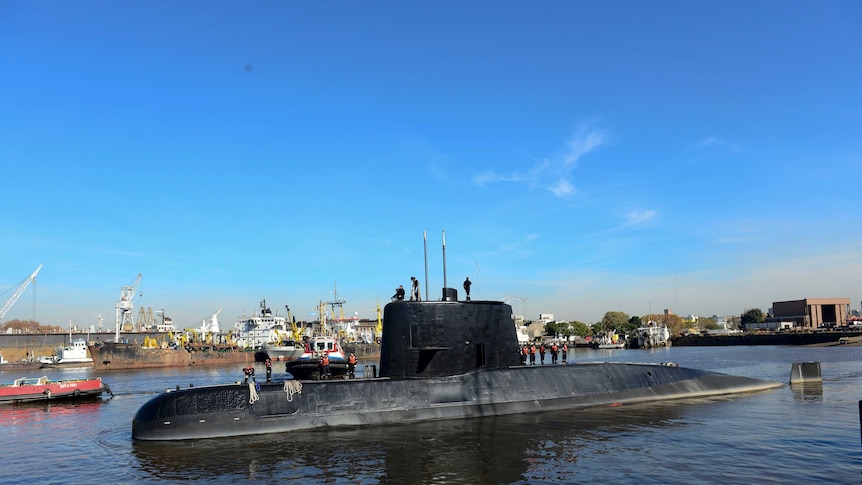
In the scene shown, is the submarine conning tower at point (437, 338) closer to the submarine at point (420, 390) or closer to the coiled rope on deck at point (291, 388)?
the submarine at point (420, 390)

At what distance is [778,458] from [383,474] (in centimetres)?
889

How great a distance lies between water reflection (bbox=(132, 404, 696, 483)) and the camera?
13.0m

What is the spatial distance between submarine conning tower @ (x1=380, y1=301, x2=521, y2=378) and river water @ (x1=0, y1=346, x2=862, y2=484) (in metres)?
1.93

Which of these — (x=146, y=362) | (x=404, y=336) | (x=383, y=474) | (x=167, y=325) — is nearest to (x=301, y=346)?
(x=146, y=362)

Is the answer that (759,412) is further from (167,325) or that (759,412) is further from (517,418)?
(167,325)

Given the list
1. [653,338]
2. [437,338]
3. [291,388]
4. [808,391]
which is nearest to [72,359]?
[291,388]

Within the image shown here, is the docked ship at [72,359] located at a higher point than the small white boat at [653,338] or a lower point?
higher

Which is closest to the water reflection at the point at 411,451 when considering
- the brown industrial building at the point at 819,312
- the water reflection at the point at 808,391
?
the water reflection at the point at 808,391

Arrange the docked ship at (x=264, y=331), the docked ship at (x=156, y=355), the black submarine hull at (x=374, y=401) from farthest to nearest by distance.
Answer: the docked ship at (x=264, y=331), the docked ship at (x=156, y=355), the black submarine hull at (x=374, y=401)

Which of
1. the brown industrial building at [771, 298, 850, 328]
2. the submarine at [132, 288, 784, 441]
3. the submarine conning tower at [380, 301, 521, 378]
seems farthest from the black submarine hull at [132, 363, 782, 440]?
the brown industrial building at [771, 298, 850, 328]

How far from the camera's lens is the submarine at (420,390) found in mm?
17156

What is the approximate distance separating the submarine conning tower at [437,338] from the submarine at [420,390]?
0.11ft

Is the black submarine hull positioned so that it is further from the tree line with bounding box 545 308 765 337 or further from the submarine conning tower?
the tree line with bounding box 545 308 765 337

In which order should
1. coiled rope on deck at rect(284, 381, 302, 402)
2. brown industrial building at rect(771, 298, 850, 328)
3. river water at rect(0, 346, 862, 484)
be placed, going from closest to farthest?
1. river water at rect(0, 346, 862, 484)
2. coiled rope on deck at rect(284, 381, 302, 402)
3. brown industrial building at rect(771, 298, 850, 328)
